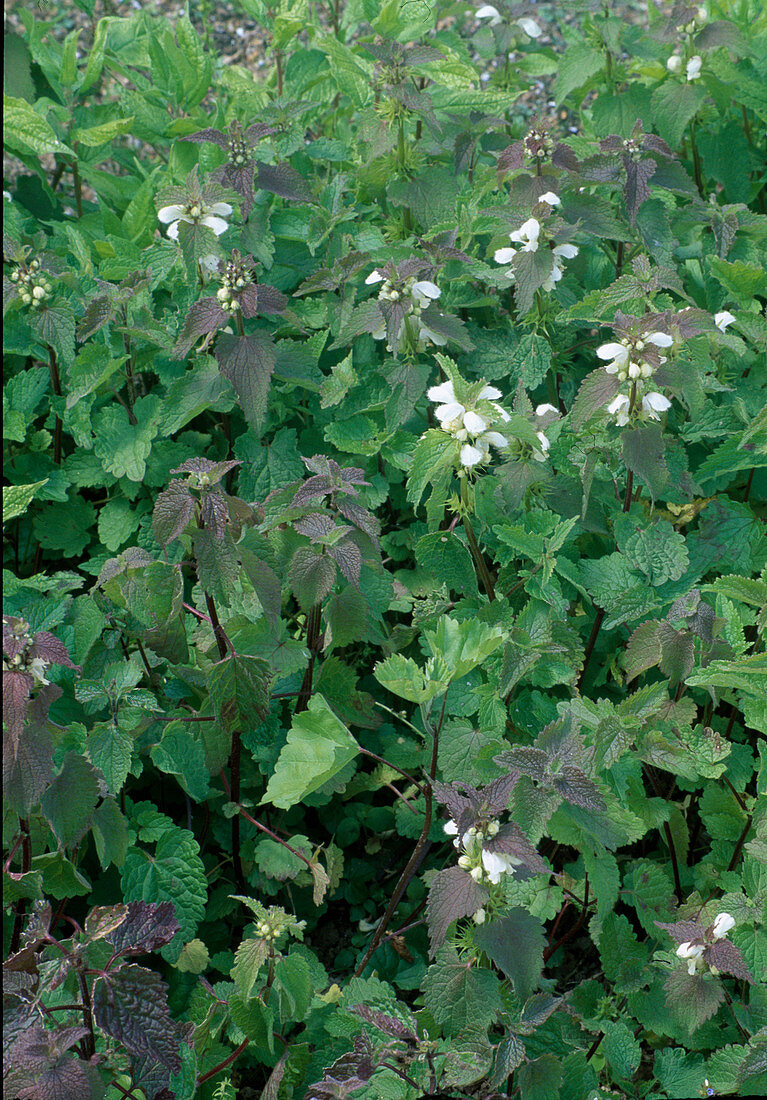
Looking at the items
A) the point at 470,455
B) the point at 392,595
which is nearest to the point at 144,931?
the point at 392,595

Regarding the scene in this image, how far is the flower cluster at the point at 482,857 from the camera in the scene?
1.60m

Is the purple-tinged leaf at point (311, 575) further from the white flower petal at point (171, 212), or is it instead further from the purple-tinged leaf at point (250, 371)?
the white flower petal at point (171, 212)

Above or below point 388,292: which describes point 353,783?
below

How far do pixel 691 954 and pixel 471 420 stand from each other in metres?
1.07

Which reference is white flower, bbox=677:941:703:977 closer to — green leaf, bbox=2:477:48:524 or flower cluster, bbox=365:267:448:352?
flower cluster, bbox=365:267:448:352

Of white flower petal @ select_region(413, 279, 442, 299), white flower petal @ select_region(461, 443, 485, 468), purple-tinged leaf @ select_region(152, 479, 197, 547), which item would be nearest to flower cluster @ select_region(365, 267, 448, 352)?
white flower petal @ select_region(413, 279, 442, 299)

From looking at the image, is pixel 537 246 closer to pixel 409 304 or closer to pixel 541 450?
pixel 409 304

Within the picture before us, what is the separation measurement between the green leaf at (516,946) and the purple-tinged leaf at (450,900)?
0.22 feet

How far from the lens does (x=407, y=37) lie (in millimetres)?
3158

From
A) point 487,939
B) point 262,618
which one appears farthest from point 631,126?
point 487,939

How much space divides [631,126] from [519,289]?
42.0 inches

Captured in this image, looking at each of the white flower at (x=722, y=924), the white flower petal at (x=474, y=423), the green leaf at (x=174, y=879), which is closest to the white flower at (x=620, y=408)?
the white flower petal at (x=474, y=423)

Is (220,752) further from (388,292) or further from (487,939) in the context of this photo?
(388,292)

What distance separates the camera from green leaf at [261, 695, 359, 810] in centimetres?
193
